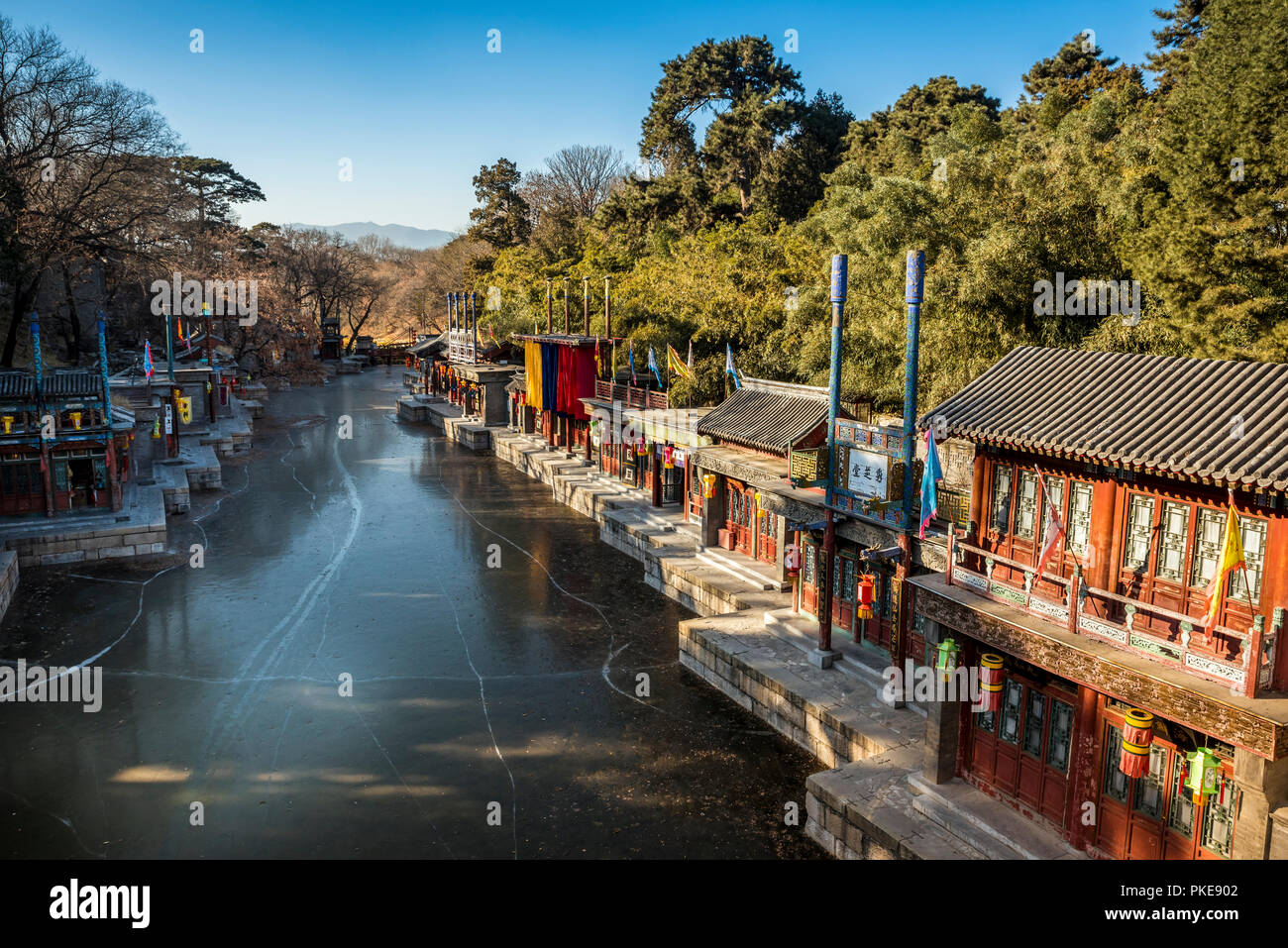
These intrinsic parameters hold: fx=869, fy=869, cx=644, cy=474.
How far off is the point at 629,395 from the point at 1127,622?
982 inches

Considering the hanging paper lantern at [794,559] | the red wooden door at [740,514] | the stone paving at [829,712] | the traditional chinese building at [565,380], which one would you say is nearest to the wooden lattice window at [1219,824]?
the stone paving at [829,712]

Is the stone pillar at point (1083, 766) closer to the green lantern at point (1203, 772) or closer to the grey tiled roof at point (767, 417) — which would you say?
the green lantern at point (1203, 772)

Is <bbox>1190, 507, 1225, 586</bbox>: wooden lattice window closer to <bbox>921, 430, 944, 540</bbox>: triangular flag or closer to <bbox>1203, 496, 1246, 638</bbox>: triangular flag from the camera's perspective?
<bbox>1203, 496, 1246, 638</bbox>: triangular flag

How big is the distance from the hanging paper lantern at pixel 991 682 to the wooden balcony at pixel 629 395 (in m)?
21.0

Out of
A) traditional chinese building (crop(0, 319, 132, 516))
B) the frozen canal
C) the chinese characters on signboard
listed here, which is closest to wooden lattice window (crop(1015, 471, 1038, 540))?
the chinese characters on signboard

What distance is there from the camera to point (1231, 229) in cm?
1978

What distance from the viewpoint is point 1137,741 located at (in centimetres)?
989

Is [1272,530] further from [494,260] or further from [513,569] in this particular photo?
[494,260]

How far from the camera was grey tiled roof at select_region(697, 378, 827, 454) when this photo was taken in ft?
69.9

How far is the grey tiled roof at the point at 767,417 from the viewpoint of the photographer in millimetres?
21297

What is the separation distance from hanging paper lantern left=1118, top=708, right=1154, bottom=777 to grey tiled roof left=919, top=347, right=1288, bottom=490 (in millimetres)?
2821

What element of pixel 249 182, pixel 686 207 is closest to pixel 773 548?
pixel 686 207

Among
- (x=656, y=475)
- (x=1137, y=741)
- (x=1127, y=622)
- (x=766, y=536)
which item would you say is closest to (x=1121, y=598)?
(x=1127, y=622)
